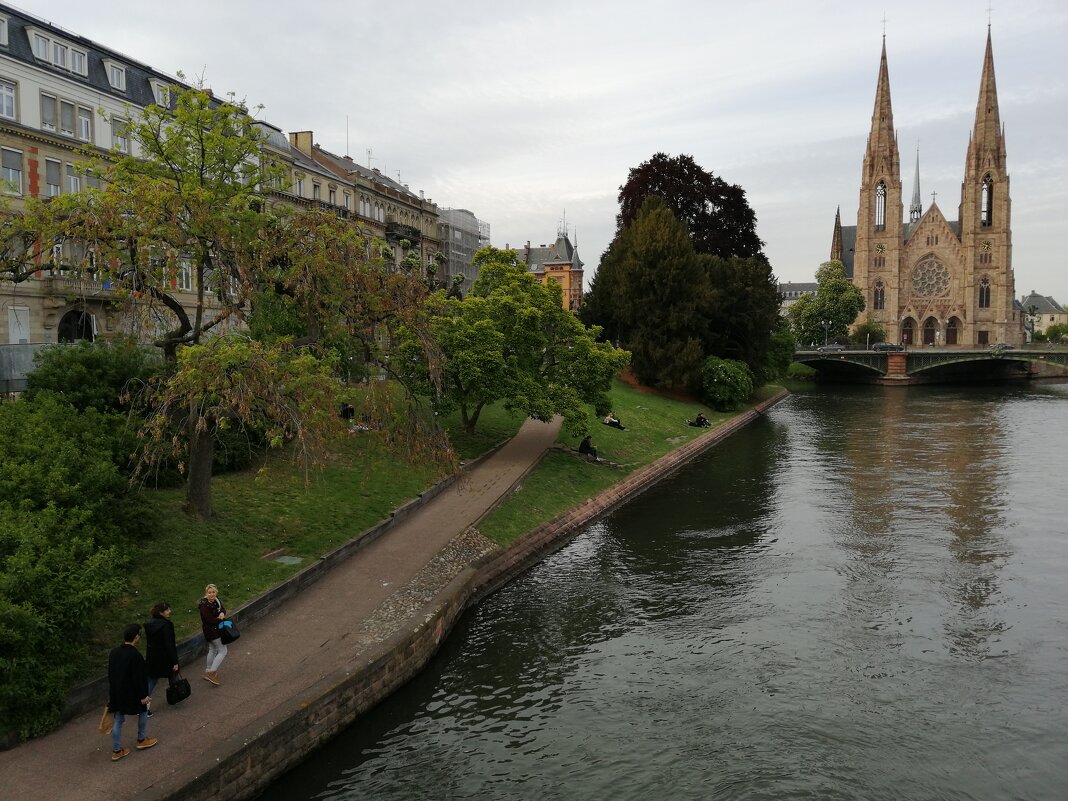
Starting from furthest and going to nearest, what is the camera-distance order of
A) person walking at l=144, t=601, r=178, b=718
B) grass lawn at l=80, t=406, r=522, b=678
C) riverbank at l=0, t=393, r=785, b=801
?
1. grass lawn at l=80, t=406, r=522, b=678
2. person walking at l=144, t=601, r=178, b=718
3. riverbank at l=0, t=393, r=785, b=801

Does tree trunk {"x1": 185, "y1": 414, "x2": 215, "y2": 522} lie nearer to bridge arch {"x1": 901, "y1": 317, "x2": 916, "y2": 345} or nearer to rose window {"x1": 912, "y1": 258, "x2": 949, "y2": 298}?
bridge arch {"x1": 901, "y1": 317, "x2": 916, "y2": 345}

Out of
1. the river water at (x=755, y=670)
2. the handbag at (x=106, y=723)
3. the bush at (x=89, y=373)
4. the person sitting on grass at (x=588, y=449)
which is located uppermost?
the bush at (x=89, y=373)

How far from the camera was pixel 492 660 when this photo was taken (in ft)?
61.6

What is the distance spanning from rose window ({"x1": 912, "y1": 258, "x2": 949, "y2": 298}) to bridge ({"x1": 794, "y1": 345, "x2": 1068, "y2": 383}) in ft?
107

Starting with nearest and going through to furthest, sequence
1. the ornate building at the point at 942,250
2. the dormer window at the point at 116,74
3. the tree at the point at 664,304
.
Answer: the dormer window at the point at 116,74 < the tree at the point at 664,304 < the ornate building at the point at 942,250

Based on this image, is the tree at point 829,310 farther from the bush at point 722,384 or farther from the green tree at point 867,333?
the bush at point 722,384

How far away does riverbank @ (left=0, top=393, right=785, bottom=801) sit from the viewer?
12086mm

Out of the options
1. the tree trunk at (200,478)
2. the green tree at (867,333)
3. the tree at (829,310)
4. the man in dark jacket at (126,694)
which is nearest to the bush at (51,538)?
the man in dark jacket at (126,694)

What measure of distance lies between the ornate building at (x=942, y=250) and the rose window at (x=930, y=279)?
0.17 meters

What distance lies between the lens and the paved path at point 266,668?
11.9 m

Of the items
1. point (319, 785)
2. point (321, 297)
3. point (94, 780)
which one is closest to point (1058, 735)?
point (319, 785)

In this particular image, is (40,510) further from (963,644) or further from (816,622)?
(963,644)

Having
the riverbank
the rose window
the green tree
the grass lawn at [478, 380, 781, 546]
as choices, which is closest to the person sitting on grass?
the grass lawn at [478, 380, 781, 546]

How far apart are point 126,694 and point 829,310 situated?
12946cm
